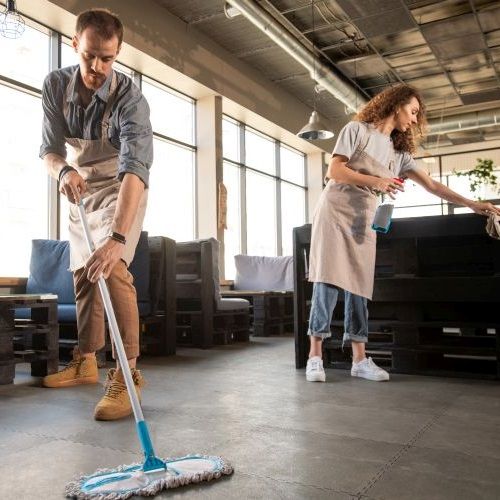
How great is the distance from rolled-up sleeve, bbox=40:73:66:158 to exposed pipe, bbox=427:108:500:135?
912cm

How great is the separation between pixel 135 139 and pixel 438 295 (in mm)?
1743

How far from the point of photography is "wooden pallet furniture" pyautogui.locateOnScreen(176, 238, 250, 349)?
14.5ft

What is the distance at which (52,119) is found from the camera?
203 centimetres

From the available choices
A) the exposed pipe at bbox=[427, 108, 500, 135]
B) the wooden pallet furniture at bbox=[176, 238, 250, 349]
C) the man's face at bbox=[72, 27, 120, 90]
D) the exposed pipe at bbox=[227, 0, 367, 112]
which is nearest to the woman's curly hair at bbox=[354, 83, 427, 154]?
the man's face at bbox=[72, 27, 120, 90]

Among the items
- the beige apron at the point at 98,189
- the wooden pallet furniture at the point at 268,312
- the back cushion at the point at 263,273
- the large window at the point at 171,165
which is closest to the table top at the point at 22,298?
the beige apron at the point at 98,189

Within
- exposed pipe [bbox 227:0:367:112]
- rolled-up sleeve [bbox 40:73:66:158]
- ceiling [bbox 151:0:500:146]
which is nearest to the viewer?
rolled-up sleeve [bbox 40:73:66:158]

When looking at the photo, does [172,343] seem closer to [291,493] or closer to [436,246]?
[436,246]

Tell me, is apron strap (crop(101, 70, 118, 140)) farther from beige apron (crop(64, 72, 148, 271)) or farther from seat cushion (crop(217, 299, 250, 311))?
seat cushion (crop(217, 299, 250, 311))

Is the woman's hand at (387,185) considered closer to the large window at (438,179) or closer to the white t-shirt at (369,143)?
the white t-shirt at (369,143)

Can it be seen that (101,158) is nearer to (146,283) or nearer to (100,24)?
(100,24)

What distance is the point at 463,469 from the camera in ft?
4.36

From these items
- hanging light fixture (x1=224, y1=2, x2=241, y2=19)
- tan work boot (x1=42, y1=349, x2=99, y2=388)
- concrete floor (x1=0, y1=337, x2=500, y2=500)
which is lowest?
concrete floor (x1=0, y1=337, x2=500, y2=500)

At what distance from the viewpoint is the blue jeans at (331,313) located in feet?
8.79

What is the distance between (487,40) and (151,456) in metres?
7.76
